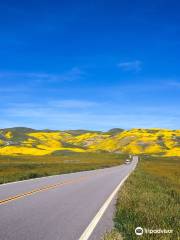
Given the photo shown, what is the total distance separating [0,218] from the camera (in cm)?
1210

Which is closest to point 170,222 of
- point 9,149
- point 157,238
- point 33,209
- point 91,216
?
point 157,238

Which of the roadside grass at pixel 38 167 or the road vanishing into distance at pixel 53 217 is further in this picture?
the roadside grass at pixel 38 167

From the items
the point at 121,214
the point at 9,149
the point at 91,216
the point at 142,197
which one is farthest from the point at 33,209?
the point at 9,149

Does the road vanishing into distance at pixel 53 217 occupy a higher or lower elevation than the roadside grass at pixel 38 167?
lower

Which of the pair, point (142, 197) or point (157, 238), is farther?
point (142, 197)

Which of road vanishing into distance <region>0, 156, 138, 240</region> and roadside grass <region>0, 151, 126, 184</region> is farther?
roadside grass <region>0, 151, 126, 184</region>

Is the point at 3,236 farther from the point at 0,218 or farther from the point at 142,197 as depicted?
the point at 142,197

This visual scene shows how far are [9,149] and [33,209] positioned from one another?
13976 centimetres

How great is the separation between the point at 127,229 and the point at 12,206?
568 cm

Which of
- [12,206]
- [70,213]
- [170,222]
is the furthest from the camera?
[12,206]

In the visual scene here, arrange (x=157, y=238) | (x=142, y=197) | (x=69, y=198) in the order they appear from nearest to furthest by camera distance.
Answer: (x=157, y=238) → (x=142, y=197) → (x=69, y=198)

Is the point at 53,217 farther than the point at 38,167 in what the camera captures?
No

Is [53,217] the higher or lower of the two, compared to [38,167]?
lower

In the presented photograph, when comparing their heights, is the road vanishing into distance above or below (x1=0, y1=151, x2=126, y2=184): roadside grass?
below
